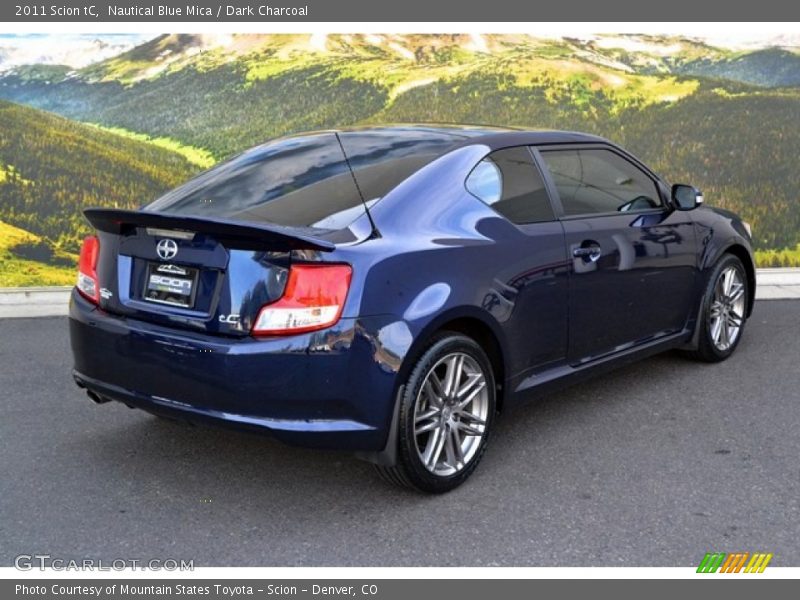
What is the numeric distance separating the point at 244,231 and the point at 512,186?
1.52 metres

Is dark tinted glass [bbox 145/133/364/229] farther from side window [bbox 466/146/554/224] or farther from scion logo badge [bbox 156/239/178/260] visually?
side window [bbox 466/146/554/224]

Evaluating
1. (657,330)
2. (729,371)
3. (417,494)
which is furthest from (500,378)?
(729,371)

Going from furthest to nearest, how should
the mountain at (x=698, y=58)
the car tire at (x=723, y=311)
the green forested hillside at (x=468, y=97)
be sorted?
the mountain at (x=698, y=58), the green forested hillside at (x=468, y=97), the car tire at (x=723, y=311)

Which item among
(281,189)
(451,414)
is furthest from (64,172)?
(451,414)

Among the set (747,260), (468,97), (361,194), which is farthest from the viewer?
(468,97)

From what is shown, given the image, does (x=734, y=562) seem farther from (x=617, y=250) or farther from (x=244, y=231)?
(x=244, y=231)

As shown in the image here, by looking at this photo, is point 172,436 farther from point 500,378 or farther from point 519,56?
point 519,56

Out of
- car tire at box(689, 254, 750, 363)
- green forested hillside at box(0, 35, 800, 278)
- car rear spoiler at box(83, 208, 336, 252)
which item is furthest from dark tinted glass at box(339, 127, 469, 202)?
green forested hillside at box(0, 35, 800, 278)

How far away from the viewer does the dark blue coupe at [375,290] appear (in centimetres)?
339

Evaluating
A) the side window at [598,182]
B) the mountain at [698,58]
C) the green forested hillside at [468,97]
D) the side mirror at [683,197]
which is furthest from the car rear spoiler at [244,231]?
the mountain at [698,58]

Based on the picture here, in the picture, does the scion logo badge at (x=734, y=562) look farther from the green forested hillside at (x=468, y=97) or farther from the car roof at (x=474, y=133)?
the green forested hillside at (x=468, y=97)

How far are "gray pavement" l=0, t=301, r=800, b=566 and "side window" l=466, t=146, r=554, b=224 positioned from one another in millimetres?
1162

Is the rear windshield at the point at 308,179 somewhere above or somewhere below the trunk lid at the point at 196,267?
above

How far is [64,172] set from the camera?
30.8 ft
